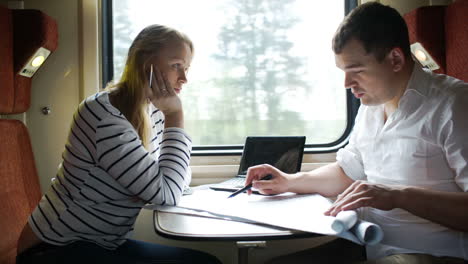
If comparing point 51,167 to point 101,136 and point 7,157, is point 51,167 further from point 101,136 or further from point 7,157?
point 101,136

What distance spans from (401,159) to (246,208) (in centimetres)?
55

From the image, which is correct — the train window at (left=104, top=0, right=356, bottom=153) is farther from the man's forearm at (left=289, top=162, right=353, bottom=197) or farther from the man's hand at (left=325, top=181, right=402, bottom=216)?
the man's hand at (left=325, top=181, right=402, bottom=216)

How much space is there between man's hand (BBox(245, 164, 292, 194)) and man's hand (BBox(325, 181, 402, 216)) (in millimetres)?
440

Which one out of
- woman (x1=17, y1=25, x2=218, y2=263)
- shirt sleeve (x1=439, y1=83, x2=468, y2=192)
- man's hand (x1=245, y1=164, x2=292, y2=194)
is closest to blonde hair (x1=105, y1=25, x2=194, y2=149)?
woman (x1=17, y1=25, x2=218, y2=263)

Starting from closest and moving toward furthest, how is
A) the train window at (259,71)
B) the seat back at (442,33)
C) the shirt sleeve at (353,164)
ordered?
the shirt sleeve at (353,164) → the seat back at (442,33) → the train window at (259,71)

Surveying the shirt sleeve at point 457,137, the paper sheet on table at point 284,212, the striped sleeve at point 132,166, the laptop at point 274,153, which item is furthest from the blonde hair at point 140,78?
the shirt sleeve at point 457,137

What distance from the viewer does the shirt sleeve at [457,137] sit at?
1.20 meters

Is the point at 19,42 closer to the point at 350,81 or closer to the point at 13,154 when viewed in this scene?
the point at 13,154

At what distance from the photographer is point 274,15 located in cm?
243

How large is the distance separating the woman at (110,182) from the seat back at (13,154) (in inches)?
15.8

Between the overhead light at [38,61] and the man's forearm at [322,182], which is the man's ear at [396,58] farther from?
the overhead light at [38,61]

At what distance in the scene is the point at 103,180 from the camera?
1.38 meters

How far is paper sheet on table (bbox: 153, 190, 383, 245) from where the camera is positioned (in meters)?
0.98

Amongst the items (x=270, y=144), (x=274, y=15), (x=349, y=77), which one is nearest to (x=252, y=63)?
(x=274, y=15)
